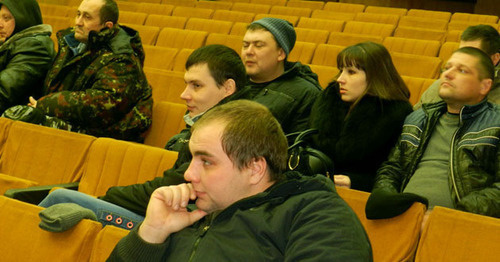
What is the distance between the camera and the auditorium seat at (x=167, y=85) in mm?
3008

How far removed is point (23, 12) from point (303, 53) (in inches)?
59.9

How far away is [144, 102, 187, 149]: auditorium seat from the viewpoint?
2486 mm

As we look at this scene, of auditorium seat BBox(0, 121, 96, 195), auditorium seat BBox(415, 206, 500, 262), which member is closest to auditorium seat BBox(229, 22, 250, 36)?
auditorium seat BBox(0, 121, 96, 195)

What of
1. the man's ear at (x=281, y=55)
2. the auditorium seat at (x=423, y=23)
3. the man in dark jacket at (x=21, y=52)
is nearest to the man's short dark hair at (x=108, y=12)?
the man in dark jacket at (x=21, y=52)

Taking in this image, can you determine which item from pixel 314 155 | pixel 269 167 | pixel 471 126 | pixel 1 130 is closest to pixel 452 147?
pixel 471 126

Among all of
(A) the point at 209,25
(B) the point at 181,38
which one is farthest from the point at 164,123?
(A) the point at 209,25

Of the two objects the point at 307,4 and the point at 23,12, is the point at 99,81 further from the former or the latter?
the point at 307,4

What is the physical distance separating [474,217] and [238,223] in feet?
1.99

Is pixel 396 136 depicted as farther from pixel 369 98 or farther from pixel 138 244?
pixel 138 244

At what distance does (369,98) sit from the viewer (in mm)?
1939

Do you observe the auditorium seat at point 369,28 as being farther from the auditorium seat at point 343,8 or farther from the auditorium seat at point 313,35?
the auditorium seat at point 343,8

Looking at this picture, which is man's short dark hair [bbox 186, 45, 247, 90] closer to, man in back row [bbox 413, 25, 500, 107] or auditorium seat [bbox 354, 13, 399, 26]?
man in back row [bbox 413, 25, 500, 107]

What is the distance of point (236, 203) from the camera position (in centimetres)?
102

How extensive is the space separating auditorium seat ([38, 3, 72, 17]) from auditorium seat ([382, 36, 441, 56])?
2.46 m
